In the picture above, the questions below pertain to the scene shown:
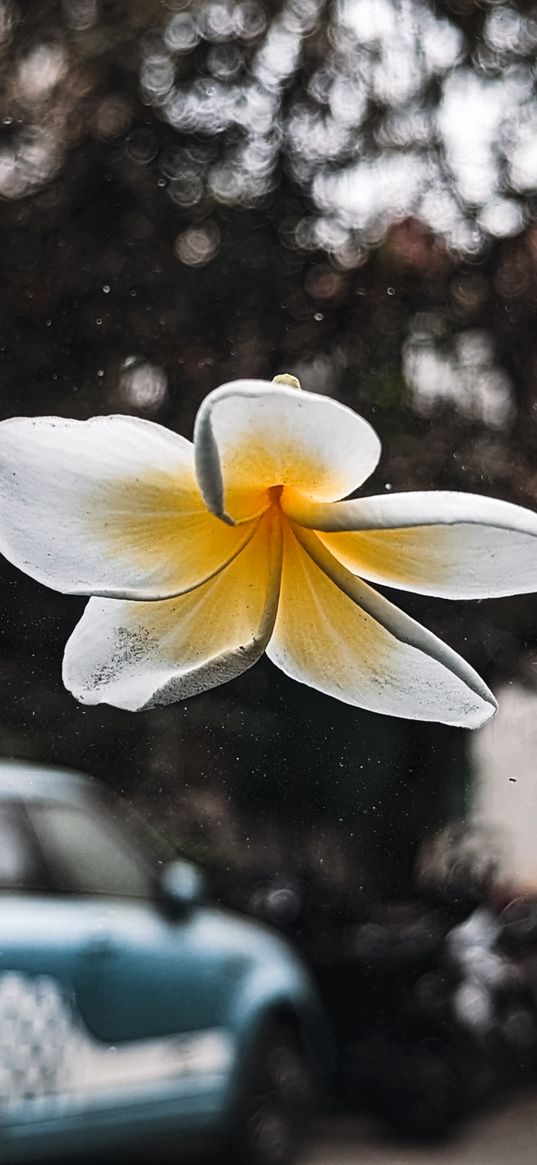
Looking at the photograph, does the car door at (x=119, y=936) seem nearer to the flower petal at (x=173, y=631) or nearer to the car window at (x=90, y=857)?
the car window at (x=90, y=857)

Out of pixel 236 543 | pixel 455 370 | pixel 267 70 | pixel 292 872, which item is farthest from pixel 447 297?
pixel 236 543

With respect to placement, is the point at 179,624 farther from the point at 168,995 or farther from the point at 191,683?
the point at 168,995

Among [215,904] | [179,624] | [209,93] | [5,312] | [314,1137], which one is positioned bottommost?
[314,1137]

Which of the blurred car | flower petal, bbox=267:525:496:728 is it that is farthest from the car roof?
flower petal, bbox=267:525:496:728

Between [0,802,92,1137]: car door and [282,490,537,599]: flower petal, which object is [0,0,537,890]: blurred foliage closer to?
[0,802,92,1137]: car door

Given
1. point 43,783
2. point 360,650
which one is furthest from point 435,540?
point 43,783

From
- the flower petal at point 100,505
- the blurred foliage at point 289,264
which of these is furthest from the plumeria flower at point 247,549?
the blurred foliage at point 289,264
